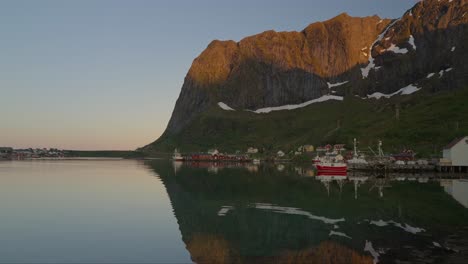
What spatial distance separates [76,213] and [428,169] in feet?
265

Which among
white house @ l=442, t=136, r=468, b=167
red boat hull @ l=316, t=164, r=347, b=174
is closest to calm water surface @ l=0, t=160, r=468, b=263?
red boat hull @ l=316, t=164, r=347, b=174

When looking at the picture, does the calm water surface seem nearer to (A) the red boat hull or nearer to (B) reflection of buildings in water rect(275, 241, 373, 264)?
(B) reflection of buildings in water rect(275, 241, 373, 264)

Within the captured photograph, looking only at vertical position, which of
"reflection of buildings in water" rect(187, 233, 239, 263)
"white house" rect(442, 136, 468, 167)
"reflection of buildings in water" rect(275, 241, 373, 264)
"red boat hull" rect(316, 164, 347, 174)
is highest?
"white house" rect(442, 136, 468, 167)

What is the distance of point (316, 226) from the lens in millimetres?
29688

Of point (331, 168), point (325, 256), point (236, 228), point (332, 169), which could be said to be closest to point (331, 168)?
point (331, 168)

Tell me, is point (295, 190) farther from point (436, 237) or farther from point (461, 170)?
point (461, 170)

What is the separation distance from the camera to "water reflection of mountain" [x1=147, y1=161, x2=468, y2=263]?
22062 mm

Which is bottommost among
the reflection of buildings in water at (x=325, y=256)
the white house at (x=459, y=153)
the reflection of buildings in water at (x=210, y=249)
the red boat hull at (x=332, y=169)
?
the reflection of buildings in water at (x=210, y=249)

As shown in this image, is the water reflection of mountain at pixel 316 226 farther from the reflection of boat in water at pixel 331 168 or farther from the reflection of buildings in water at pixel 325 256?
the reflection of boat in water at pixel 331 168

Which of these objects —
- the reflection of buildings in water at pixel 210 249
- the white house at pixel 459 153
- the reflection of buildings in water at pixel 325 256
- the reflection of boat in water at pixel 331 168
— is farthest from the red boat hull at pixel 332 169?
the reflection of buildings in water at pixel 325 256

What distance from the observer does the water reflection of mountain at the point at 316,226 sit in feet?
72.4

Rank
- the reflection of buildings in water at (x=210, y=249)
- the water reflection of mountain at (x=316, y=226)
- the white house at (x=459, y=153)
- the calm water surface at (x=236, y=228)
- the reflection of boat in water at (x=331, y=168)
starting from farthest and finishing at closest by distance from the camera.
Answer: the reflection of boat in water at (x=331, y=168) < the white house at (x=459, y=153) < the water reflection of mountain at (x=316, y=226) < the calm water surface at (x=236, y=228) < the reflection of buildings in water at (x=210, y=249)

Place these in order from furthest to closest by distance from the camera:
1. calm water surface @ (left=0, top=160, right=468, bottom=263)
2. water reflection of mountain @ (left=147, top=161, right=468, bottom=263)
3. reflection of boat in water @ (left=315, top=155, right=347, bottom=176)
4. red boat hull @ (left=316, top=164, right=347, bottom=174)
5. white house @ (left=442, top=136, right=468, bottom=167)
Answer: red boat hull @ (left=316, top=164, right=347, bottom=174)
reflection of boat in water @ (left=315, top=155, right=347, bottom=176)
white house @ (left=442, top=136, right=468, bottom=167)
water reflection of mountain @ (left=147, top=161, right=468, bottom=263)
calm water surface @ (left=0, top=160, right=468, bottom=263)

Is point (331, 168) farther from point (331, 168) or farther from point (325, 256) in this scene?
point (325, 256)
